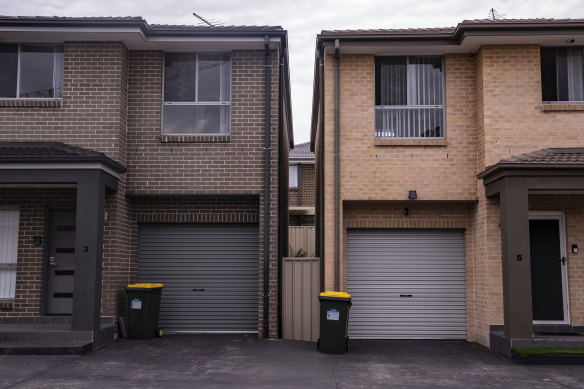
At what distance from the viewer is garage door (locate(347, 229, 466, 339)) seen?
37.0 feet

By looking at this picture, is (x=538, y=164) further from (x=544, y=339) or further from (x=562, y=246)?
(x=544, y=339)

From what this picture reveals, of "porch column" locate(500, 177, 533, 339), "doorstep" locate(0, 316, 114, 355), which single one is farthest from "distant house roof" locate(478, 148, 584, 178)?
"doorstep" locate(0, 316, 114, 355)

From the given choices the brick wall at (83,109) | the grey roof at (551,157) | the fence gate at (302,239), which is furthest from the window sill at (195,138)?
the fence gate at (302,239)

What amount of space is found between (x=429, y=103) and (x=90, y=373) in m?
7.66

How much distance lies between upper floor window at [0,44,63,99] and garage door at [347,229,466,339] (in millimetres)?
6475

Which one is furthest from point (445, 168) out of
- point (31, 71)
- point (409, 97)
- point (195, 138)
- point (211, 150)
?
point (31, 71)

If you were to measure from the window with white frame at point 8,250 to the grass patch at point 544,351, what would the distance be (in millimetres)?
9082

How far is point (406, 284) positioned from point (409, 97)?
3.62 meters

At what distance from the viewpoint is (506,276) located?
9516mm

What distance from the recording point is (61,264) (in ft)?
37.6

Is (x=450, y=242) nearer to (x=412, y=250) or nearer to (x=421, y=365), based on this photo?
(x=412, y=250)

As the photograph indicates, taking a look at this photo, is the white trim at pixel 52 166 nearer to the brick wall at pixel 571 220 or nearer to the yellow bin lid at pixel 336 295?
the yellow bin lid at pixel 336 295

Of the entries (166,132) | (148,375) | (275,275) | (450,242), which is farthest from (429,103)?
(148,375)

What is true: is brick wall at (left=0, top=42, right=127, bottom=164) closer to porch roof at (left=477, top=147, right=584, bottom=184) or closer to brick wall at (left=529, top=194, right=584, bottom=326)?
porch roof at (left=477, top=147, right=584, bottom=184)
